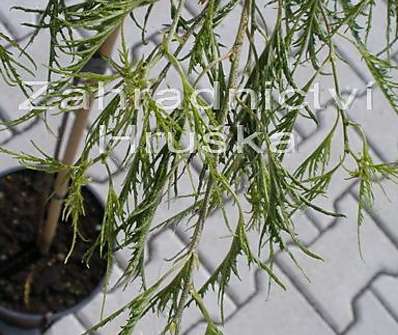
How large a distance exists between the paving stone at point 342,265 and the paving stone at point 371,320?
0.03 metres

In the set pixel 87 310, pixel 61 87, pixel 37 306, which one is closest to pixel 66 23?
pixel 61 87

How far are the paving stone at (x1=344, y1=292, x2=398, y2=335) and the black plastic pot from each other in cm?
80

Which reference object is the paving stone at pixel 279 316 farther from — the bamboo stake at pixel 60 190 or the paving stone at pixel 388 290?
the bamboo stake at pixel 60 190

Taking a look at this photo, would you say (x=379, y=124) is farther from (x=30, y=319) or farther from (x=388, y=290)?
(x=30, y=319)

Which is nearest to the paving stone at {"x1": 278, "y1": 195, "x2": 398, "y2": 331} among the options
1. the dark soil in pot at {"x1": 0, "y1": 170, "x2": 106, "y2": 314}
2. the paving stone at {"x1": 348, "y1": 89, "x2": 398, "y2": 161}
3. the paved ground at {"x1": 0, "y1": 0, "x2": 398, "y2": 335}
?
the paved ground at {"x1": 0, "y1": 0, "x2": 398, "y2": 335}

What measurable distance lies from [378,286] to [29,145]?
3.50 feet

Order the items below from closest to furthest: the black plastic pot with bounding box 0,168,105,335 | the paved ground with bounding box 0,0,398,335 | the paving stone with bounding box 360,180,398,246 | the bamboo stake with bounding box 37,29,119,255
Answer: the bamboo stake with bounding box 37,29,119,255, the black plastic pot with bounding box 0,168,105,335, the paved ground with bounding box 0,0,398,335, the paving stone with bounding box 360,180,398,246

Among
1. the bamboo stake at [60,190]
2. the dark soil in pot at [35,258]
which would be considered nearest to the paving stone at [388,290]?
the dark soil in pot at [35,258]

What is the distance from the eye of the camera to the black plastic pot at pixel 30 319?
1.83 m

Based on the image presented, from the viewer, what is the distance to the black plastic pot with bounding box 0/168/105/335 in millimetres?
1825

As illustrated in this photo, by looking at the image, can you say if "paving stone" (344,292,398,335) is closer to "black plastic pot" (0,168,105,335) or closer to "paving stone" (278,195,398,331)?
"paving stone" (278,195,398,331)

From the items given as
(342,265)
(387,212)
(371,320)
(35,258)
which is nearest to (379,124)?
(387,212)

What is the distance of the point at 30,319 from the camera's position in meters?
1.84

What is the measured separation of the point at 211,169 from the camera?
85 cm
